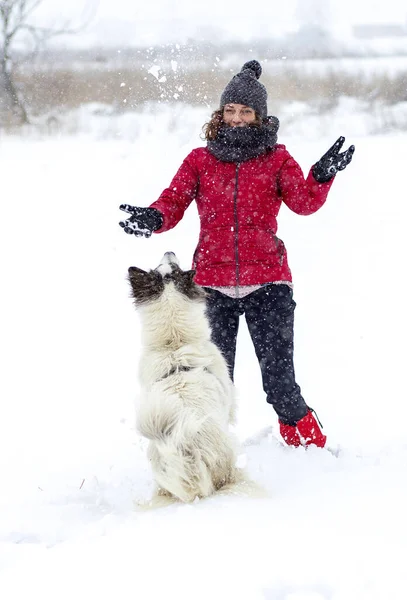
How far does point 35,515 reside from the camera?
3.28 meters

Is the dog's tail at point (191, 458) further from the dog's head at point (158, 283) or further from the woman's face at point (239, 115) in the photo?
the woman's face at point (239, 115)

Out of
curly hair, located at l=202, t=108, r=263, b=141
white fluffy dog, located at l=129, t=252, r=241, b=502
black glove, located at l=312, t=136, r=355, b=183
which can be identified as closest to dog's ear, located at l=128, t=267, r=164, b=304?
white fluffy dog, located at l=129, t=252, r=241, b=502

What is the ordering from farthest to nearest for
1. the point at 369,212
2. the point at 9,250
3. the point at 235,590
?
the point at 369,212 < the point at 9,250 < the point at 235,590

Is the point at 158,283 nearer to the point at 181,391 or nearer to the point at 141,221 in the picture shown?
the point at 141,221

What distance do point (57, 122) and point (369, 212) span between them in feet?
24.1

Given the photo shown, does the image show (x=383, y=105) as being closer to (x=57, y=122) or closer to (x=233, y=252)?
(x=57, y=122)

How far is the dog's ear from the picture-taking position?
10.8ft

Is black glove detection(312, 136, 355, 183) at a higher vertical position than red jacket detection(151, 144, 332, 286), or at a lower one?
higher

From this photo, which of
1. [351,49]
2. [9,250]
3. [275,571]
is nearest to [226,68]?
[351,49]

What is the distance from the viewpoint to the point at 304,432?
3828mm

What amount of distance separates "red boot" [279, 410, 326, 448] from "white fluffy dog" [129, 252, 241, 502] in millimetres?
495

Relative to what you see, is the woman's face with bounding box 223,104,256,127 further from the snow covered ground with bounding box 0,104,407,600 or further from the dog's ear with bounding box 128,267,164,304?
the snow covered ground with bounding box 0,104,407,600

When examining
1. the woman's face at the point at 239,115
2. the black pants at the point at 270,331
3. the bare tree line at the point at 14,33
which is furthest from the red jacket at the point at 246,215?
the bare tree line at the point at 14,33

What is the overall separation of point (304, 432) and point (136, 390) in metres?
2.66
